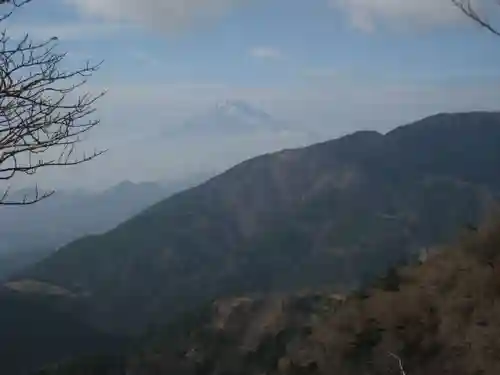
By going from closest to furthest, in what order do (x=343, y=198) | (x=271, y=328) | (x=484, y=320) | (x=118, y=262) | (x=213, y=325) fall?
(x=484, y=320) < (x=271, y=328) < (x=213, y=325) < (x=118, y=262) < (x=343, y=198)

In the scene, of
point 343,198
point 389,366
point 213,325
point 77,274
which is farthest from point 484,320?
point 343,198

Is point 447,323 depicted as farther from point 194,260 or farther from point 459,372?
point 194,260

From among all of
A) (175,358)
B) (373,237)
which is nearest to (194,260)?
(373,237)

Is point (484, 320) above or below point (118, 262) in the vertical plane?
above

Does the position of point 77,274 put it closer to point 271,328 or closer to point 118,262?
point 118,262

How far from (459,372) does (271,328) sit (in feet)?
114

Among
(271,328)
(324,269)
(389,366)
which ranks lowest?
(324,269)

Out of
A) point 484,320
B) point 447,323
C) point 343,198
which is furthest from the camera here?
point 343,198

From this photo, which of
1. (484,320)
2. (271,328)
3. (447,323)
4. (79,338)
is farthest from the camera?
(79,338)

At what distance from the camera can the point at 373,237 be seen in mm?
166750

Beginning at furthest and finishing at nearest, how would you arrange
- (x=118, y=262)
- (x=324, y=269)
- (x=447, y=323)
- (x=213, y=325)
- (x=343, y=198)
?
(x=343, y=198), (x=118, y=262), (x=324, y=269), (x=213, y=325), (x=447, y=323)

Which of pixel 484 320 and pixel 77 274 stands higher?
pixel 484 320

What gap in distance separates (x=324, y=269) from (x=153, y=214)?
6568cm

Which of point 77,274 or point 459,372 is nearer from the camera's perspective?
point 459,372
